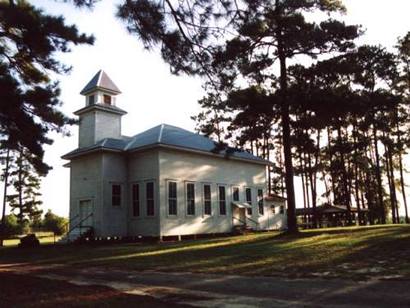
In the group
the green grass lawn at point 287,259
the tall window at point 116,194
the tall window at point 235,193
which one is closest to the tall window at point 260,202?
the tall window at point 235,193

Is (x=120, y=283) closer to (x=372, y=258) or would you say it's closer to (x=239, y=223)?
(x=372, y=258)

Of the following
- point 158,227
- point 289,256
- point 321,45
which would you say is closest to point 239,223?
point 158,227

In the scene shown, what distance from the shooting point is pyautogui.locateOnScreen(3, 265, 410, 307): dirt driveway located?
7.13 m

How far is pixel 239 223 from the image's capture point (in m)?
30.6

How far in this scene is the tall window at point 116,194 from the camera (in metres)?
26.0

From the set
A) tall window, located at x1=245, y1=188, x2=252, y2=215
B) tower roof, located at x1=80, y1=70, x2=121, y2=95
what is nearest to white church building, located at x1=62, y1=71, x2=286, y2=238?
tower roof, located at x1=80, y1=70, x2=121, y2=95

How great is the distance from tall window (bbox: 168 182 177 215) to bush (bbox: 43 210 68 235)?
28836 mm

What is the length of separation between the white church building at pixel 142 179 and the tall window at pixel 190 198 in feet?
0.11

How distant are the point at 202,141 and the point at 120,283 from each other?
19.9 meters

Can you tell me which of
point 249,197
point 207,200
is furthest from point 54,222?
point 207,200

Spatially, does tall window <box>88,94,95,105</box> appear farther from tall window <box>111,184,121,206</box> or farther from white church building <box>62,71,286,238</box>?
tall window <box>111,184,121,206</box>

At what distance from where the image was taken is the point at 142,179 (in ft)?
85.0

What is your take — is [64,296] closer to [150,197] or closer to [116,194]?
[150,197]

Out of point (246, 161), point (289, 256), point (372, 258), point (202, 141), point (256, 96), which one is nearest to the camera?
point (372, 258)
